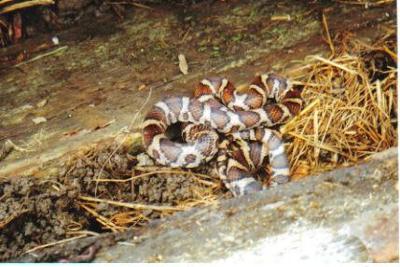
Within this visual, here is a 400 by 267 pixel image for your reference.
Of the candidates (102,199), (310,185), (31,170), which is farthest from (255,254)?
(31,170)

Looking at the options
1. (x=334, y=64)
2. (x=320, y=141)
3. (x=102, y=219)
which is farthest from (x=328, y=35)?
(x=102, y=219)

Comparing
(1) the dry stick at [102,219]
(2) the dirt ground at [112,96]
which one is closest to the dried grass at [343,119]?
(2) the dirt ground at [112,96]

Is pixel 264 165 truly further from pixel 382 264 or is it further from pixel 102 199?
pixel 382 264

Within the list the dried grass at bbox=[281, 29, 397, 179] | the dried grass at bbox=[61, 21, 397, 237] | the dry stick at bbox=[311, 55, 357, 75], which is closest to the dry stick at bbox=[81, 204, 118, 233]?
the dried grass at bbox=[61, 21, 397, 237]

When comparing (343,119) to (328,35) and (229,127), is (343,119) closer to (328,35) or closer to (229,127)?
(229,127)

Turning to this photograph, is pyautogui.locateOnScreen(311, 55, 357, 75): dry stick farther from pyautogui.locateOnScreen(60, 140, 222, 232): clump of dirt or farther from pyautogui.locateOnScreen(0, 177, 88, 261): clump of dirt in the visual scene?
pyautogui.locateOnScreen(0, 177, 88, 261): clump of dirt
